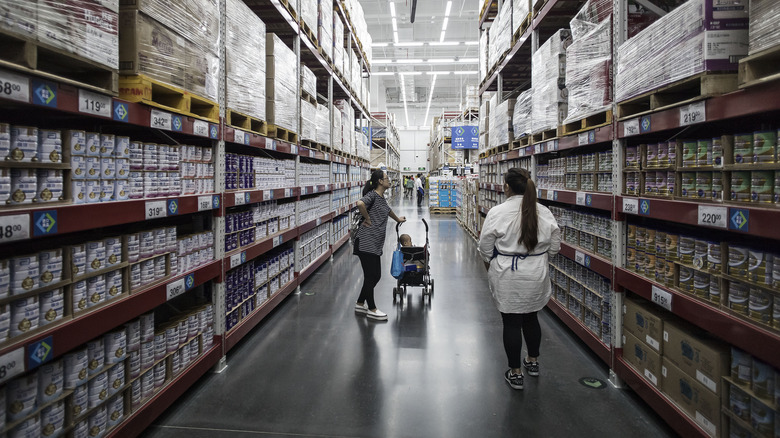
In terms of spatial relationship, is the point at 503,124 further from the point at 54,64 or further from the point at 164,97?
the point at 54,64

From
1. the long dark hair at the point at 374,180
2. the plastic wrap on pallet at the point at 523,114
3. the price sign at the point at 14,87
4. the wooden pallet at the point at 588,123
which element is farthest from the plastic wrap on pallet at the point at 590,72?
the price sign at the point at 14,87

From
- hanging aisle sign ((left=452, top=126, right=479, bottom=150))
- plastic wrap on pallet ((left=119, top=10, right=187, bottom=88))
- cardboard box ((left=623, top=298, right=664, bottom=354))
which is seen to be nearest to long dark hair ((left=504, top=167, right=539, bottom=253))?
cardboard box ((left=623, top=298, right=664, bottom=354))

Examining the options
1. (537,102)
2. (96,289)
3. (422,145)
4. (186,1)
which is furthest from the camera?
(422,145)

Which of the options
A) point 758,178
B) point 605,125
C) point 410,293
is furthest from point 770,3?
point 410,293

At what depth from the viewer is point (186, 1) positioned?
2979 mm

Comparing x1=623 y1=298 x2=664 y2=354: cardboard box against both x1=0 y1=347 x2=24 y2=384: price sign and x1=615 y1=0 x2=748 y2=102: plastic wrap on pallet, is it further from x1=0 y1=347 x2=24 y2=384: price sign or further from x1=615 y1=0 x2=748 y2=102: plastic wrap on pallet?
x1=0 y1=347 x2=24 y2=384: price sign

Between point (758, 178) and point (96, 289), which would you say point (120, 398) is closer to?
point (96, 289)

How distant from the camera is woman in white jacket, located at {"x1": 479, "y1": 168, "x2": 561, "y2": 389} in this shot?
3104 mm

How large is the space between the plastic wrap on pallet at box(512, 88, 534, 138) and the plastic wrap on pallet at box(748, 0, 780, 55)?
3.50 m

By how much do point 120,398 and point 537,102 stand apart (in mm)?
4997

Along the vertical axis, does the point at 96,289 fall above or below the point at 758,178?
below

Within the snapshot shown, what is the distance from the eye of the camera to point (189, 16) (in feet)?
9.91

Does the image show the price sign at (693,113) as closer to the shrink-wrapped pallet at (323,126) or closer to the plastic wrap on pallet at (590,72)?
the plastic wrap on pallet at (590,72)

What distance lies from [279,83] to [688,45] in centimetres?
405
